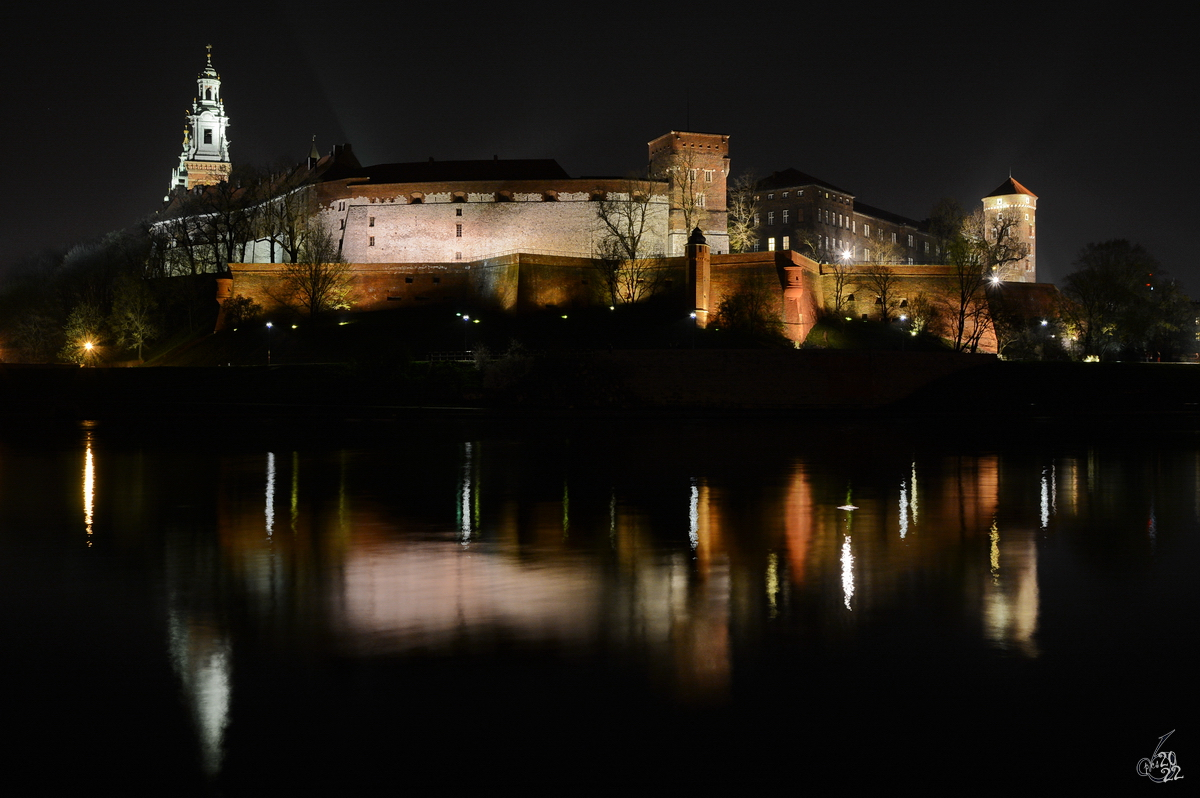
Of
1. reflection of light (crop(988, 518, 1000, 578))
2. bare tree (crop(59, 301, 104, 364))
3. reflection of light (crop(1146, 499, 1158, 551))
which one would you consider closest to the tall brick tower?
bare tree (crop(59, 301, 104, 364))

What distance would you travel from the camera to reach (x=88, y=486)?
1662 centimetres

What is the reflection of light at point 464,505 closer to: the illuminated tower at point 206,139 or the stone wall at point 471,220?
the stone wall at point 471,220

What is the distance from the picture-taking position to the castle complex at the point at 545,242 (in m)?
50.2

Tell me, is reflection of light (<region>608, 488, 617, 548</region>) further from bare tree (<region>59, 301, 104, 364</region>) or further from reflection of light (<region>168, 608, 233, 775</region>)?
bare tree (<region>59, 301, 104, 364</region>)

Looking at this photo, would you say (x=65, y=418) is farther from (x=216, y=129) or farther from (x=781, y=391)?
(x=216, y=129)

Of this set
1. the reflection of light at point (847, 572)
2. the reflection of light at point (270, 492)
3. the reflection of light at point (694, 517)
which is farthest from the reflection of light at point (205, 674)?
the reflection of light at point (694, 517)

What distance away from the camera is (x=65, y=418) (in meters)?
36.2

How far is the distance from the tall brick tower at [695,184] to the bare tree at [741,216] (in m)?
1.44

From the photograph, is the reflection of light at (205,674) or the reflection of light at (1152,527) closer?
the reflection of light at (205,674)

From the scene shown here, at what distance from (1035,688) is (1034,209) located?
8926 centimetres

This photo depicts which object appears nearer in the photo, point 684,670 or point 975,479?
point 684,670

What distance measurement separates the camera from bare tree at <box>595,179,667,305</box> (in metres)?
51.3

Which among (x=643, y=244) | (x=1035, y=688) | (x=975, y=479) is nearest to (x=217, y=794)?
(x=1035, y=688)

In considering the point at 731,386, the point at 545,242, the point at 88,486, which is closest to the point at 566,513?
the point at 88,486
